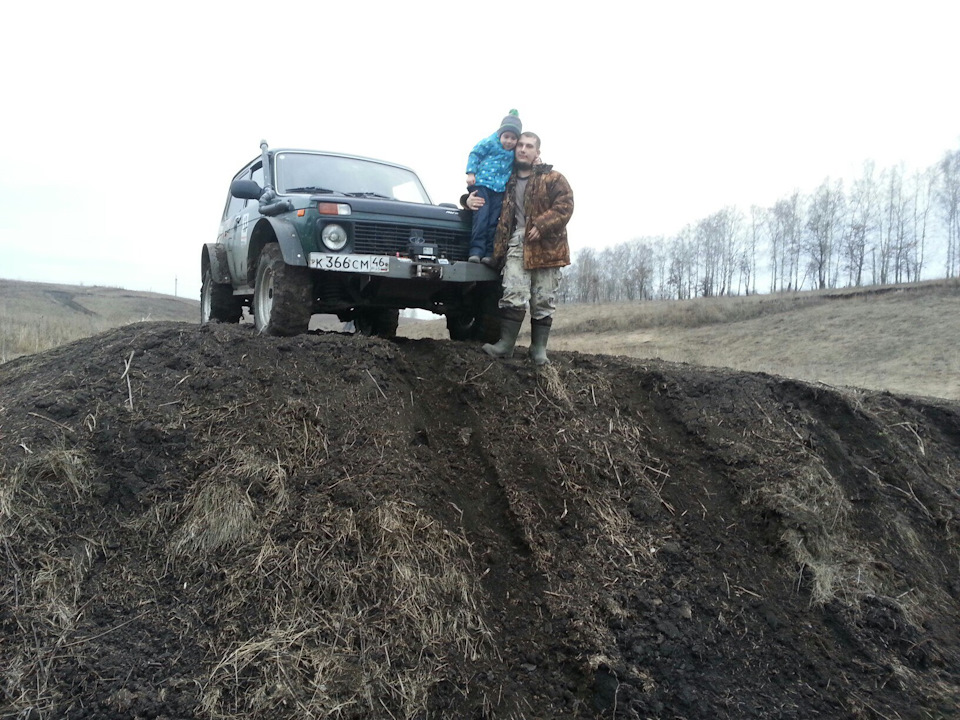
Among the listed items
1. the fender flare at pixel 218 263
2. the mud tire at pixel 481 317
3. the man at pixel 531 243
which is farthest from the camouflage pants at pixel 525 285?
the fender flare at pixel 218 263

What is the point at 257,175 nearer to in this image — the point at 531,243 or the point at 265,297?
the point at 265,297

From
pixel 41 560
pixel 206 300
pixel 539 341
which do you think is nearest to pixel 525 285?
pixel 539 341

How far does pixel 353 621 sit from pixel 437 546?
0.60m

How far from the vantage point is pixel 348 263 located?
4.77 m

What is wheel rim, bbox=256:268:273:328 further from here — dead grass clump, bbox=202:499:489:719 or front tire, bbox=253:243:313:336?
dead grass clump, bbox=202:499:489:719

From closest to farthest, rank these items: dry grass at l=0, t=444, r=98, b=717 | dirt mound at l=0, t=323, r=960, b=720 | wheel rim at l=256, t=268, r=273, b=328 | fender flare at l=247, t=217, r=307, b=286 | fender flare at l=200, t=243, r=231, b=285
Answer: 1. dry grass at l=0, t=444, r=98, b=717
2. dirt mound at l=0, t=323, r=960, b=720
3. fender flare at l=247, t=217, r=307, b=286
4. wheel rim at l=256, t=268, r=273, b=328
5. fender flare at l=200, t=243, r=231, b=285

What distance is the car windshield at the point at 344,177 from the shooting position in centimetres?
602

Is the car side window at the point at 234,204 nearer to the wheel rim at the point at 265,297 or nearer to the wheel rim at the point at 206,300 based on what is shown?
the wheel rim at the point at 206,300

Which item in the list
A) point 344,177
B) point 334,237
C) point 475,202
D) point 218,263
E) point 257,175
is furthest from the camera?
point 218,263

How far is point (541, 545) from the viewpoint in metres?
3.65

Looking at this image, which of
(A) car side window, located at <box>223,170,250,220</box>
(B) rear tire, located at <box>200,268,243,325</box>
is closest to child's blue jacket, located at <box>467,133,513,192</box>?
(A) car side window, located at <box>223,170,250,220</box>

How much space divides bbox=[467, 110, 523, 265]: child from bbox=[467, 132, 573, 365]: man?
0.08m

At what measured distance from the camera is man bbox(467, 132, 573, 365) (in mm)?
4762

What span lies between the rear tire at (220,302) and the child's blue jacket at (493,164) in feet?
11.5
